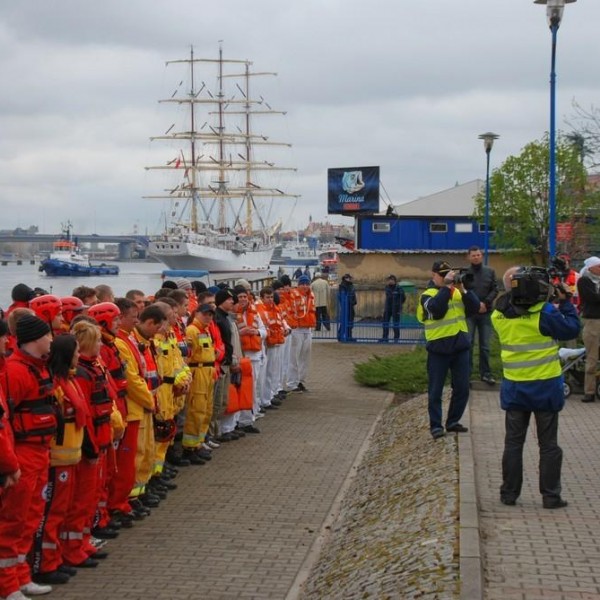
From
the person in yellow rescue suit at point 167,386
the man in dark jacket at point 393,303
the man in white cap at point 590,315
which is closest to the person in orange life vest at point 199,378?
the person in yellow rescue suit at point 167,386

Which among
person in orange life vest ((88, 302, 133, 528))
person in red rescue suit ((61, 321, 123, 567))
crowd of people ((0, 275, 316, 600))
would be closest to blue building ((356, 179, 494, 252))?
crowd of people ((0, 275, 316, 600))

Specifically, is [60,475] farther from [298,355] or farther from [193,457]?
[298,355]

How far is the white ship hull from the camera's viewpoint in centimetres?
9612

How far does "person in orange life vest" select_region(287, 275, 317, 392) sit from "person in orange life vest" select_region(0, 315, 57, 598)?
10.8 meters

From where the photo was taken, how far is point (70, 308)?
10070 mm

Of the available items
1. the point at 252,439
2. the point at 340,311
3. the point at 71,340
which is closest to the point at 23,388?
the point at 71,340

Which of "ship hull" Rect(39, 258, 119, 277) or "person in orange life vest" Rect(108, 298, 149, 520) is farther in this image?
"ship hull" Rect(39, 258, 119, 277)

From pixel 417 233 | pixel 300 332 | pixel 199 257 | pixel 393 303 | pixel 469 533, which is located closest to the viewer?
pixel 469 533

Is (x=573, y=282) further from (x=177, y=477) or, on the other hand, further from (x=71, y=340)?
(x=71, y=340)

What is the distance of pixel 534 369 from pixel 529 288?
0.64m

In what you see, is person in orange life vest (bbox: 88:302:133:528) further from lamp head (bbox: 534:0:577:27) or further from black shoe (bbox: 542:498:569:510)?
lamp head (bbox: 534:0:577:27)

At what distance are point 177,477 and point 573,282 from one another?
22.4ft

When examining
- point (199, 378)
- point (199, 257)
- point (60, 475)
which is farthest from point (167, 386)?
point (199, 257)

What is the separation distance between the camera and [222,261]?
332 feet
